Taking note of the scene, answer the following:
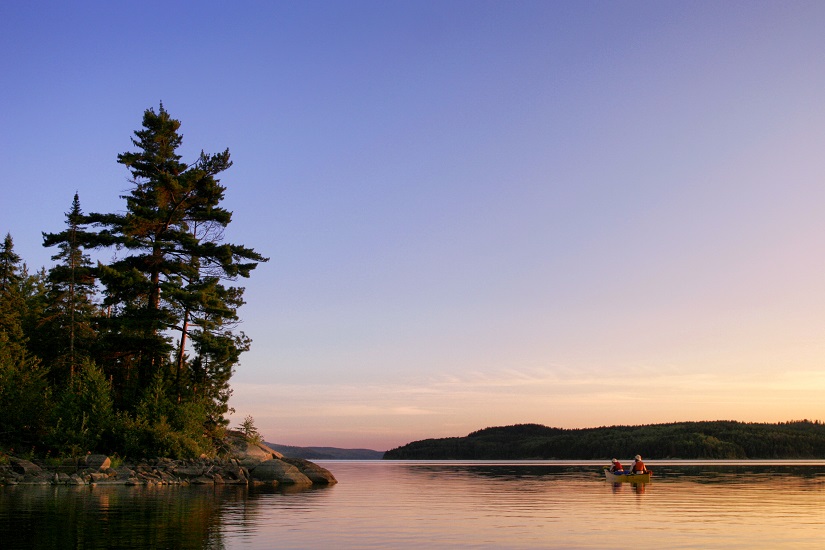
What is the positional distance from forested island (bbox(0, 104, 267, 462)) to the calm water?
11.1 meters

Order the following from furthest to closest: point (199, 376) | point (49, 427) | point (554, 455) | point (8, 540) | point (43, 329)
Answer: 1. point (554, 455)
2. point (43, 329)
3. point (199, 376)
4. point (49, 427)
5. point (8, 540)

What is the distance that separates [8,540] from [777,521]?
2432 centimetres

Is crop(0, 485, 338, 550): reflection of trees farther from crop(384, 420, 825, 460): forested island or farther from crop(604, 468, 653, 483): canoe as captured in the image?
crop(384, 420, 825, 460): forested island

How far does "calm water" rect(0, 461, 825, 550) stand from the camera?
20266mm

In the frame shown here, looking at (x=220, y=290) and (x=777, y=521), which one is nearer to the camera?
(x=777, y=521)

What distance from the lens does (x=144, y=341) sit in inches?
2229

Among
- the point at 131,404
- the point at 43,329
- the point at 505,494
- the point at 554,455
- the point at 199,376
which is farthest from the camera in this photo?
the point at 554,455

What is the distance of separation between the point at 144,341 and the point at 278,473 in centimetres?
1417

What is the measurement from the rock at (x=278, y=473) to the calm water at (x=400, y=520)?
15.4m

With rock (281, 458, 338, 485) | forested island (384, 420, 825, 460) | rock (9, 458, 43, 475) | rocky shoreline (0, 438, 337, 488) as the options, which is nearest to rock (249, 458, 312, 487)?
rocky shoreline (0, 438, 337, 488)

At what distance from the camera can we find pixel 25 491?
38.4 m

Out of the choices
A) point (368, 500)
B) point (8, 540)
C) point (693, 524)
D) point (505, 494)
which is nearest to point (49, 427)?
point (368, 500)

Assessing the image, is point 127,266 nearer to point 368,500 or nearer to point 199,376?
point 199,376

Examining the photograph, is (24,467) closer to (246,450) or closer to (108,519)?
(246,450)
